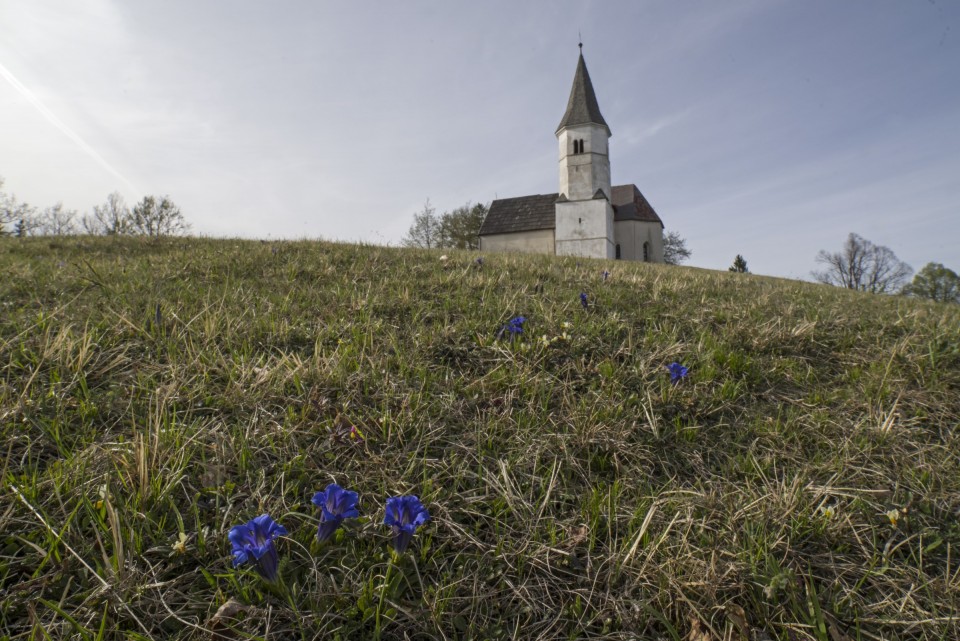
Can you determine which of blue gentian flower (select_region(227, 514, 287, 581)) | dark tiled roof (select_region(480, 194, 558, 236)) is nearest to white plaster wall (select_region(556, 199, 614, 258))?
dark tiled roof (select_region(480, 194, 558, 236))

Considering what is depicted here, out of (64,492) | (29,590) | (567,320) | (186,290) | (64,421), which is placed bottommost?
(29,590)

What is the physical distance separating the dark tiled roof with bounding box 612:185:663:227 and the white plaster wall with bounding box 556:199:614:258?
4.79m

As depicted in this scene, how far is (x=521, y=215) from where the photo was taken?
3853 cm

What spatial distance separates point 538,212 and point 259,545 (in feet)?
127

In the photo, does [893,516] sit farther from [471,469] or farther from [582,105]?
[582,105]

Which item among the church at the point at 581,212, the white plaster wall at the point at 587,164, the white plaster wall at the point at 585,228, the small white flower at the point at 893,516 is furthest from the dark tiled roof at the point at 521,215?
the small white flower at the point at 893,516

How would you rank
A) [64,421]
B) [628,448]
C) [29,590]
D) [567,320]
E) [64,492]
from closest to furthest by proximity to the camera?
[29,590]
[64,492]
[64,421]
[628,448]
[567,320]

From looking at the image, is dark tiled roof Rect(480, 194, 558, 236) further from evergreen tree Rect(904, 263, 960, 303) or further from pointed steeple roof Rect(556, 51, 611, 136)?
evergreen tree Rect(904, 263, 960, 303)

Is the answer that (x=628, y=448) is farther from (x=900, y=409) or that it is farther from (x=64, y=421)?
(x=64, y=421)

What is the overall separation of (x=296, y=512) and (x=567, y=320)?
2.46 metres

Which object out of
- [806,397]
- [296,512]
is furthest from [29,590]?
[806,397]

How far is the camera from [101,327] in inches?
114

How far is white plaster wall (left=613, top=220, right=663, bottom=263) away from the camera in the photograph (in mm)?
38438

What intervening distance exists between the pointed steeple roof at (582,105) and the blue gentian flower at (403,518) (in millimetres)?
37957
